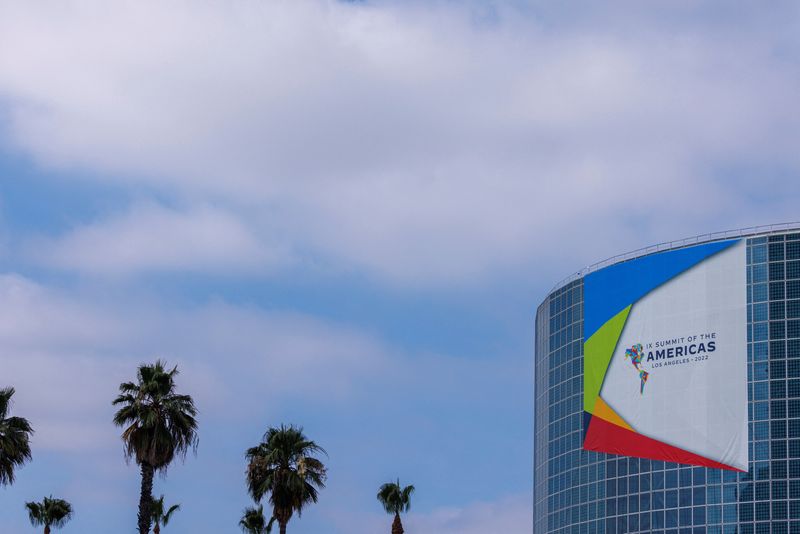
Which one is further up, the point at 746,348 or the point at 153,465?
the point at 746,348

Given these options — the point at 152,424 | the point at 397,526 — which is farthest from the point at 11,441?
the point at 397,526

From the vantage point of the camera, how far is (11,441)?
83.3 meters

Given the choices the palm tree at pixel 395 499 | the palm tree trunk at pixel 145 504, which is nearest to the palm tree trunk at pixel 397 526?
the palm tree at pixel 395 499

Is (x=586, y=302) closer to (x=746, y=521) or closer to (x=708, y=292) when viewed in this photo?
Result: (x=708, y=292)

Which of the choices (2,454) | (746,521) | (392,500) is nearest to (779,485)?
(746,521)

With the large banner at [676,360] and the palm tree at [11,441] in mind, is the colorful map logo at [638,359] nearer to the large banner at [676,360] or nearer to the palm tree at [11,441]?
the large banner at [676,360]

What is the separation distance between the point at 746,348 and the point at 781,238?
9.10 m

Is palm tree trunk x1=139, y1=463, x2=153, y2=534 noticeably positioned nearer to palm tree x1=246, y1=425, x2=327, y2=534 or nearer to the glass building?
palm tree x1=246, y1=425, x2=327, y2=534

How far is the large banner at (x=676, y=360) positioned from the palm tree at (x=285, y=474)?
32.7 m

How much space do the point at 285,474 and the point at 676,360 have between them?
120 ft

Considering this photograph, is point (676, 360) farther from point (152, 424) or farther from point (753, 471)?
point (152, 424)

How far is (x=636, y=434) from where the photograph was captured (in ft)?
390

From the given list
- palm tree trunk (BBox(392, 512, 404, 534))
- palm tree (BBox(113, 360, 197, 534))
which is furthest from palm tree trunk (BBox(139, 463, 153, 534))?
palm tree trunk (BBox(392, 512, 404, 534))

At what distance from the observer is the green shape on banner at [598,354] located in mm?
122125
